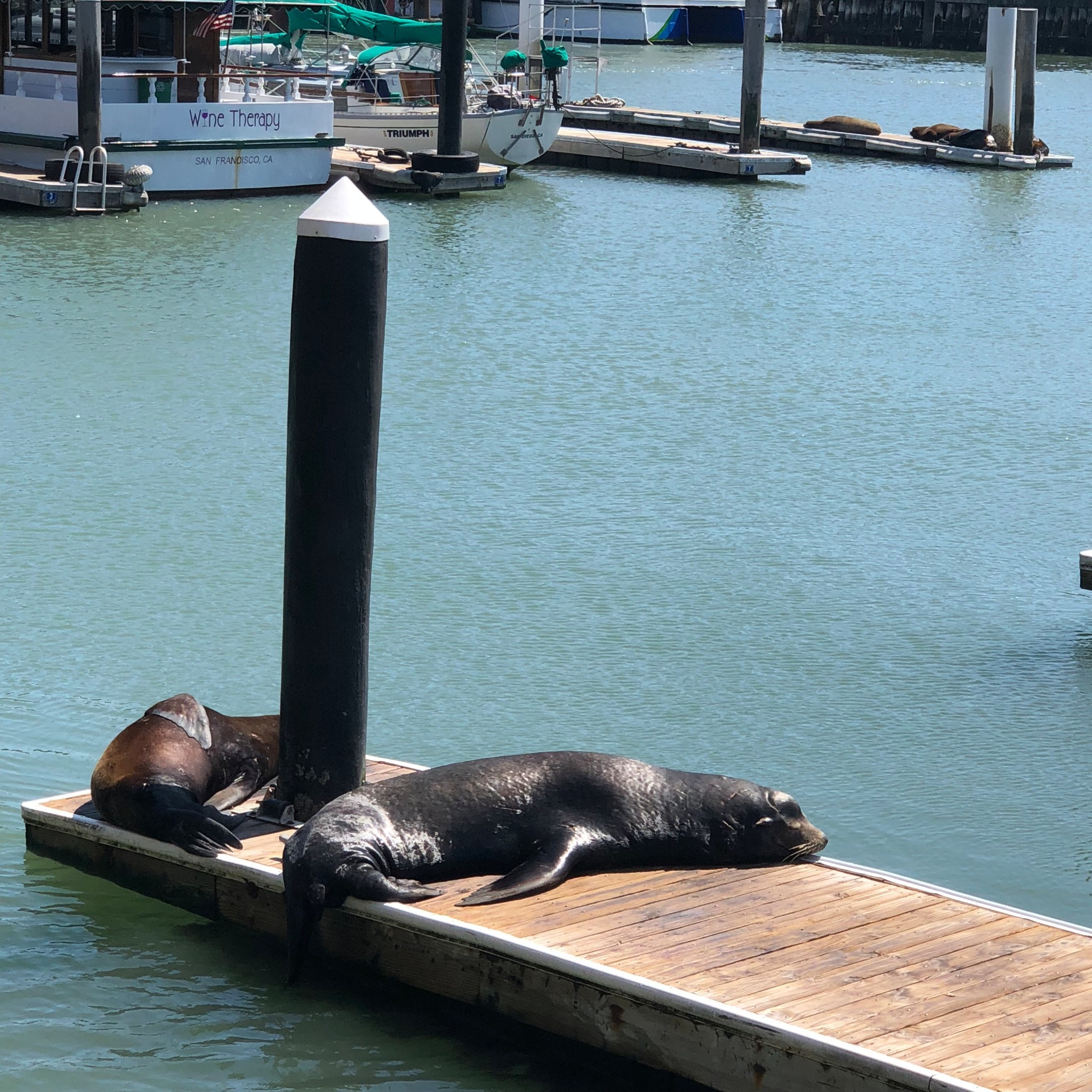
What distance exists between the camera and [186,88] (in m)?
19.7

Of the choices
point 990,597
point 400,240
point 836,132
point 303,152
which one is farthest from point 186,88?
point 990,597

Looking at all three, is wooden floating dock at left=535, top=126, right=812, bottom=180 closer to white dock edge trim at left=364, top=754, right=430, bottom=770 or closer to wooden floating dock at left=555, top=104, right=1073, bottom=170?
wooden floating dock at left=555, top=104, right=1073, bottom=170

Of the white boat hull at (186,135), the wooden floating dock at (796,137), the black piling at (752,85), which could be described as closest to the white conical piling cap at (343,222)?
the white boat hull at (186,135)

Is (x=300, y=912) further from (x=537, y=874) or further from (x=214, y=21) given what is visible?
(x=214, y=21)

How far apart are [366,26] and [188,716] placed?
2174 cm

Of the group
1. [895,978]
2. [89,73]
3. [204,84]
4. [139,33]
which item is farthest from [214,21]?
[895,978]

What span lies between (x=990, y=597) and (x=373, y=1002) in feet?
15.3

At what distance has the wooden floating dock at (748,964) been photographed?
12.1 ft

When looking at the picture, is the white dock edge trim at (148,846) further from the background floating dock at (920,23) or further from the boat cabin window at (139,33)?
the background floating dock at (920,23)

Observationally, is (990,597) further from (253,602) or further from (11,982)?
(11,982)

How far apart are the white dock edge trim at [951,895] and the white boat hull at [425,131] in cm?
1907

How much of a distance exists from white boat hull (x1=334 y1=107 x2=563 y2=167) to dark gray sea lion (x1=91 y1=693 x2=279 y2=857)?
1842 cm

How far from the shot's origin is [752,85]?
24.5 meters

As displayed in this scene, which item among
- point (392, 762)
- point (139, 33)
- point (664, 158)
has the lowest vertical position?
point (392, 762)
